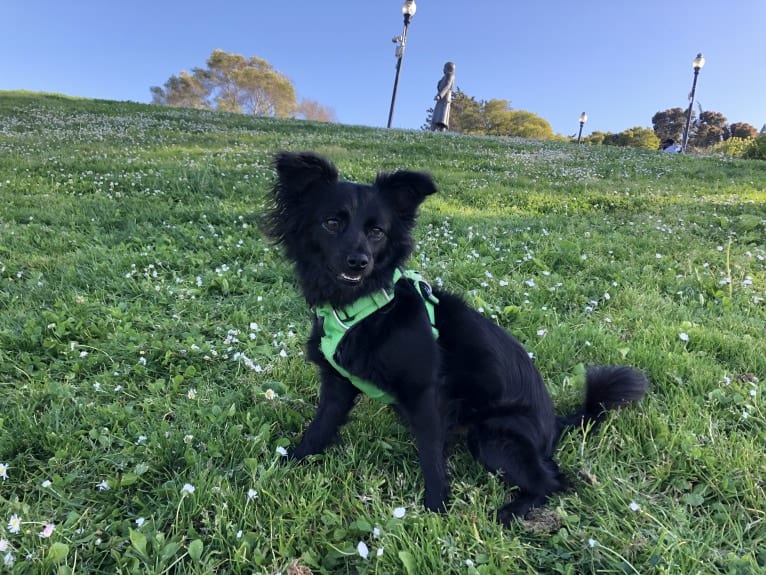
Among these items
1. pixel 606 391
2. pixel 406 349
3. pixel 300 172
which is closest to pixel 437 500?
pixel 406 349

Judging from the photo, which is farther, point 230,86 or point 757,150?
point 230,86

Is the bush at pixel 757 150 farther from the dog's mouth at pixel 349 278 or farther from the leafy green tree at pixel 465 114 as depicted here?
the leafy green tree at pixel 465 114

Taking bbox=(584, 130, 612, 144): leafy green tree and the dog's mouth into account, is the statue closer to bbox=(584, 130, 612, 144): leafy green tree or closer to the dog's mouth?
the dog's mouth

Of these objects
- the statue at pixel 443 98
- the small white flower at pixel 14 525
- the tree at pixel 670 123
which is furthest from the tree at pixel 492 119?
the small white flower at pixel 14 525

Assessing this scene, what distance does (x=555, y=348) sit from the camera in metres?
3.72

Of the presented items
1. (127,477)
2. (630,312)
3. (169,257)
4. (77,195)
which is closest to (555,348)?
(630,312)

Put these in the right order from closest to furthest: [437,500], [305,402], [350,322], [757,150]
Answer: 1. [437,500]
2. [350,322]
3. [305,402]
4. [757,150]

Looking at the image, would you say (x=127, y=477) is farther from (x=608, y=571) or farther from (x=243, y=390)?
(x=608, y=571)

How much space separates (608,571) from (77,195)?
919 centimetres

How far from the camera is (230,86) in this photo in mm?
56969

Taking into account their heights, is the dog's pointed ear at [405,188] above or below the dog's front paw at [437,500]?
above

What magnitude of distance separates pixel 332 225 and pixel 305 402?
4.18ft

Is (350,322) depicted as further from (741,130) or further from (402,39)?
(741,130)

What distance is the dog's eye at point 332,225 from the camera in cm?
276
